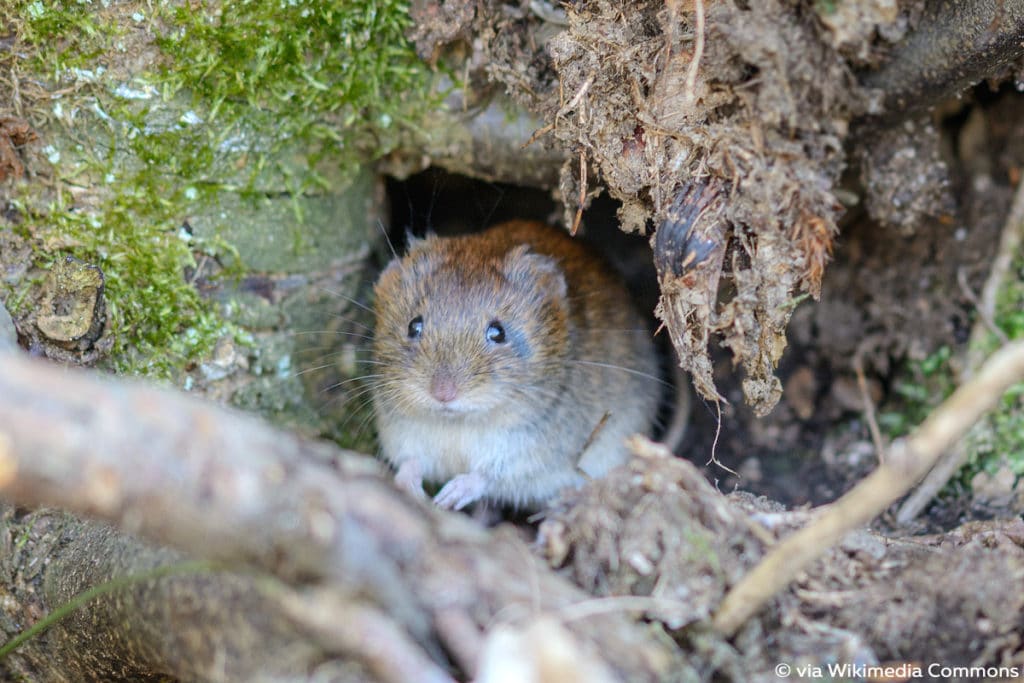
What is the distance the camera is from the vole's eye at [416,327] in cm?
410

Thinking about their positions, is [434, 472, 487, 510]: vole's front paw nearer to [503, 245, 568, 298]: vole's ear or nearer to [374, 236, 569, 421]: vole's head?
[374, 236, 569, 421]: vole's head

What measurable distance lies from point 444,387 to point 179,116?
5.36 feet

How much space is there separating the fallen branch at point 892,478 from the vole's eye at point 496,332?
81.0 inches

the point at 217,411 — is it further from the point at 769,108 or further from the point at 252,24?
the point at 252,24

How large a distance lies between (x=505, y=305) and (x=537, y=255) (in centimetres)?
36

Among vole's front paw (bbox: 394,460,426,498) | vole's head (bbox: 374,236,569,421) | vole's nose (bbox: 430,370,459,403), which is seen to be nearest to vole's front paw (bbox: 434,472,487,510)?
vole's front paw (bbox: 394,460,426,498)

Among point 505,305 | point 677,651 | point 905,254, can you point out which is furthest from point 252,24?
point 905,254

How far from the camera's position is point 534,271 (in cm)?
422

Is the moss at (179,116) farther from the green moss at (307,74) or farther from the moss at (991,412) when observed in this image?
the moss at (991,412)

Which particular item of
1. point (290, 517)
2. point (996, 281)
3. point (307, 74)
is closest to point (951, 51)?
point (996, 281)

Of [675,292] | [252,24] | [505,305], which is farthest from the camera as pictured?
[505,305]

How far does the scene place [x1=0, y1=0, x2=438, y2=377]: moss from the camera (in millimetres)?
3557

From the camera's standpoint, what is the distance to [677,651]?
224cm

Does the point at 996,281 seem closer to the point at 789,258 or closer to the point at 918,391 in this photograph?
the point at 918,391
